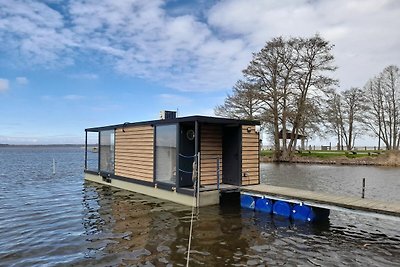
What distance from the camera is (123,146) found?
1530 centimetres

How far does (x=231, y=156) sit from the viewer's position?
12391 millimetres

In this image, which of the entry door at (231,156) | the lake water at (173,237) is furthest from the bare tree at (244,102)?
the lake water at (173,237)

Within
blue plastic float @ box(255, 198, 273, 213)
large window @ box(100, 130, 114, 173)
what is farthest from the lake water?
large window @ box(100, 130, 114, 173)

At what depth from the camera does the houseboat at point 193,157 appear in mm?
11188

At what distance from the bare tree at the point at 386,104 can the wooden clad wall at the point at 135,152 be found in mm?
32223

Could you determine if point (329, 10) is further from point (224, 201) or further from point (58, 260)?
point (58, 260)

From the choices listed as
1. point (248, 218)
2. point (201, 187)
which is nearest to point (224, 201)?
point (201, 187)

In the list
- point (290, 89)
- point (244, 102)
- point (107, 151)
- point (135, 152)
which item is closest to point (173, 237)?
point (135, 152)

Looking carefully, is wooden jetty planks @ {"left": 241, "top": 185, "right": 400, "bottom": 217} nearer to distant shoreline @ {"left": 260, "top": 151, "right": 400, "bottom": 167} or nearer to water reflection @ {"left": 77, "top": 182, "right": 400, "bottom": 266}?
water reflection @ {"left": 77, "top": 182, "right": 400, "bottom": 266}

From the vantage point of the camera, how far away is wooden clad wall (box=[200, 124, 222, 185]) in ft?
39.2

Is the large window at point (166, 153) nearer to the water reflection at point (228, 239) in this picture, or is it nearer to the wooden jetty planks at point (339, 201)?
the water reflection at point (228, 239)

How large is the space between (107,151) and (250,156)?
8.27 metres

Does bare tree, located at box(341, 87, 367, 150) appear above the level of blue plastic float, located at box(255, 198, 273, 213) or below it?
above

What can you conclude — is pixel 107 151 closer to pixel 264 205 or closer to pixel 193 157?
pixel 193 157
